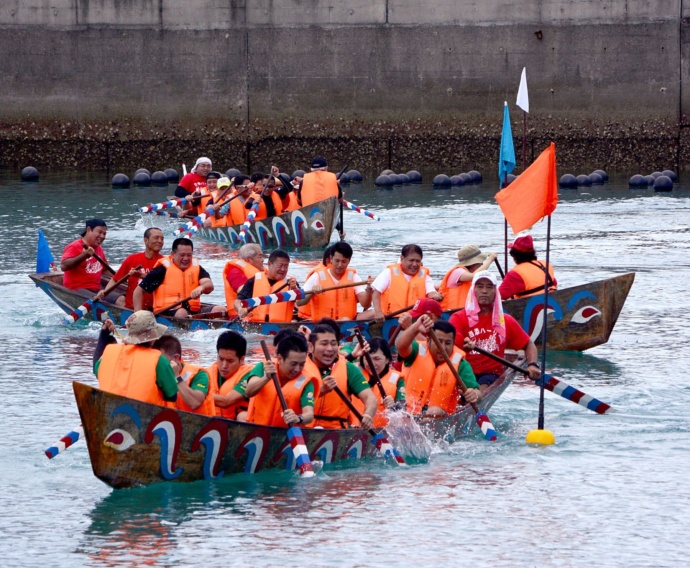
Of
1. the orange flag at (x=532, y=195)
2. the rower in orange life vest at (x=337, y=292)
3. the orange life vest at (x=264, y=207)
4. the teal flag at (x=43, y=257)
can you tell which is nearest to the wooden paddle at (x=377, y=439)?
the orange flag at (x=532, y=195)

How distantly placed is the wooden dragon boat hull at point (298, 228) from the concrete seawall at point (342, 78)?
9.85 m

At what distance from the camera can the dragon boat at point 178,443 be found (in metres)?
9.42

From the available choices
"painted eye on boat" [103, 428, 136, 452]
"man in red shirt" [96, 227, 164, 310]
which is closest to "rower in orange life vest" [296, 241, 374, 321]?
"man in red shirt" [96, 227, 164, 310]

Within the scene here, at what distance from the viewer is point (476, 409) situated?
449 inches

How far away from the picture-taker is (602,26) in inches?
1297

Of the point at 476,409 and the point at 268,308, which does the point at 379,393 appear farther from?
the point at 268,308

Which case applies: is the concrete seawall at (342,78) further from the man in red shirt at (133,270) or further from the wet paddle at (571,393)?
the wet paddle at (571,393)

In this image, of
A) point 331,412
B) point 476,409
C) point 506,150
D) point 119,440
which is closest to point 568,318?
point 506,150

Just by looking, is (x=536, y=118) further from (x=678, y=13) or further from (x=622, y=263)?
(x=622, y=263)

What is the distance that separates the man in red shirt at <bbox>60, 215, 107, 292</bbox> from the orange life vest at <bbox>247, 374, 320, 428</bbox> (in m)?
6.62

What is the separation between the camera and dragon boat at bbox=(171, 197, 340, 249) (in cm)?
2322

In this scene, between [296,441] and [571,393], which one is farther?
[571,393]

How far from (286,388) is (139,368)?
1.23 metres

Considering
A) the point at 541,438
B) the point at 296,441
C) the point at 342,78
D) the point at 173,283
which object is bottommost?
the point at 541,438
